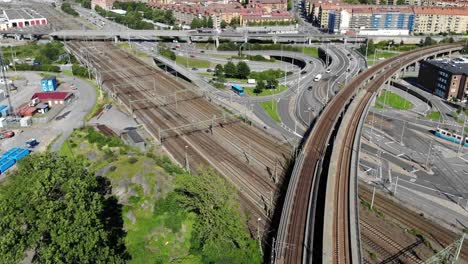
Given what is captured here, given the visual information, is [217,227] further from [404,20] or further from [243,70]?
[404,20]

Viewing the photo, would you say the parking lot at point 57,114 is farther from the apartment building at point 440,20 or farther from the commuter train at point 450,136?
the apartment building at point 440,20

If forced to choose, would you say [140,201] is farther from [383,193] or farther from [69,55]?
[69,55]

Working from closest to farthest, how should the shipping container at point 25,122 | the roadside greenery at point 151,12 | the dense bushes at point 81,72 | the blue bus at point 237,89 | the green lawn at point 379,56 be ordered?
the shipping container at point 25,122 < the blue bus at point 237,89 < the dense bushes at point 81,72 < the green lawn at point 379,56 < the roadside greenery at point 151,12

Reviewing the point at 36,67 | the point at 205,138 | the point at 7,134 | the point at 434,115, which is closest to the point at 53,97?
the point at 7,134

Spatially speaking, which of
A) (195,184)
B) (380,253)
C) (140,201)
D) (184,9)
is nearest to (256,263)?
(195,184)

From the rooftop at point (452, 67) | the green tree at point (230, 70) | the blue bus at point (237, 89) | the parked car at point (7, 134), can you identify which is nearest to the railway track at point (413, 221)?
the blue bus at point (237, 89)

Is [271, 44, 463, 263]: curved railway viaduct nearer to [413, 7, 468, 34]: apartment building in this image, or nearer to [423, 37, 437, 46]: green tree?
[423, 37, 437, 46]: green tree

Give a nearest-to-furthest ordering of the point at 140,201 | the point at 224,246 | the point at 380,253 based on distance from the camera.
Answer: the point at 224,246, the point at 380,253, the point at 140,201
